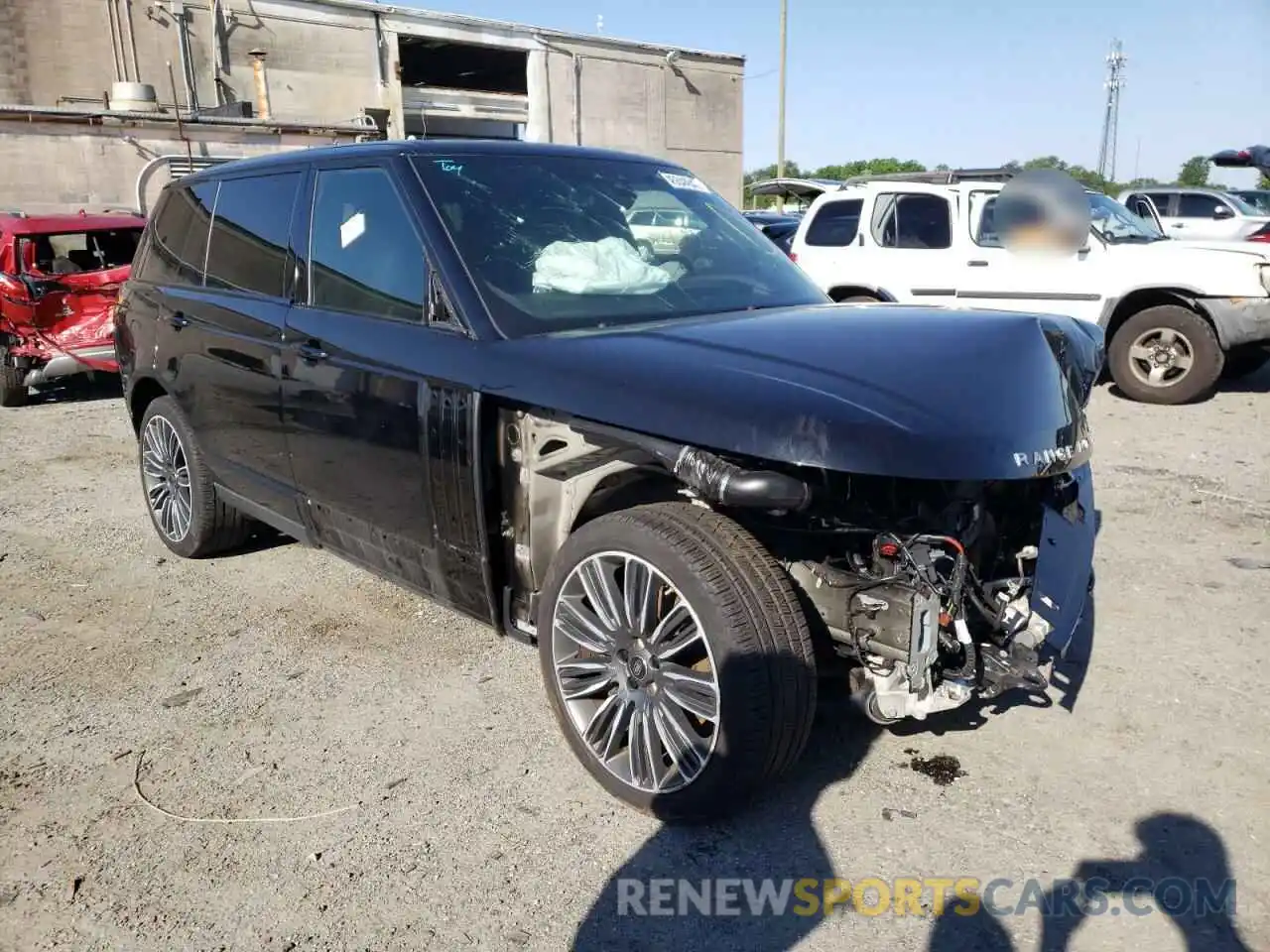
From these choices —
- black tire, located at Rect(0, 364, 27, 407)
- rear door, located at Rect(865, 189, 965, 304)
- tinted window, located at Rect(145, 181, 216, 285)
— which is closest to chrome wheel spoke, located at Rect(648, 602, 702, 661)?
tinted window, located at Rect(145, 181, 216, 285)

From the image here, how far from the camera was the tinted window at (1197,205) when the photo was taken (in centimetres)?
1730

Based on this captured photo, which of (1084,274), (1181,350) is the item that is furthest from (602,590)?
(1181,350)

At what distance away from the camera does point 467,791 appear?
2.93 meters

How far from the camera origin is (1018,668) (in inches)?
103

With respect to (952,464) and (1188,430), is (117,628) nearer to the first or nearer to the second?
(952,464)

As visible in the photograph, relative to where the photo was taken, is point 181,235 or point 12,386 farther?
point 12,386

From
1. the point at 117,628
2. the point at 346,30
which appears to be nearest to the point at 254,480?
the point at 117,628

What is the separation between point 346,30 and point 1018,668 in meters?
29.0

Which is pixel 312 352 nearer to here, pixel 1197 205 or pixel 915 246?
pixel 915 246

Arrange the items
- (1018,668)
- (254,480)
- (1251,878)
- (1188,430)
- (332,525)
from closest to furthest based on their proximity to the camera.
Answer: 1. (1251,878)
2. (1018,668)
3. (332,525)
4. (254,480)
5. (1188,430)

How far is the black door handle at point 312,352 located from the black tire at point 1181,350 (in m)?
7.45

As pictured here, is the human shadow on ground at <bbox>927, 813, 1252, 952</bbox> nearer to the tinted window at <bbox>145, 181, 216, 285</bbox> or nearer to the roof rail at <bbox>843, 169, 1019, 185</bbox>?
the tinted window at <bbox>145, 181, 216, 285</bbox>

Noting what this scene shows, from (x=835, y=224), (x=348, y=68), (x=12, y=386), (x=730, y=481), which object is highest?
(x=348, y=68)

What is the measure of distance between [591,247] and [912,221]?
699cm
